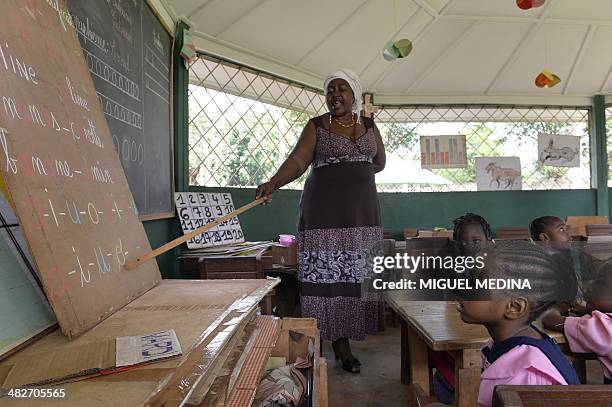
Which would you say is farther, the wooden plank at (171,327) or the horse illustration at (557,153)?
the horse illustration at (557,153)

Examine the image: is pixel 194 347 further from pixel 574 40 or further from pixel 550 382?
pixel 574 40

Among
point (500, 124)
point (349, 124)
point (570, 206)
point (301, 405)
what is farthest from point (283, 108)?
point (570, 206)

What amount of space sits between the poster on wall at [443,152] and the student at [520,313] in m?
3.52

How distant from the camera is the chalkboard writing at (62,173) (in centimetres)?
63

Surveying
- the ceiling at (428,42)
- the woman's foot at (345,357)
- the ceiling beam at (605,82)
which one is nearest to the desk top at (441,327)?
the woman's foot at (345,357)

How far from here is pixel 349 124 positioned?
69.5 inches

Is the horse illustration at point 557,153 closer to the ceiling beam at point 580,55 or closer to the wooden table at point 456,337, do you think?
the ceiling beam at point 580,55

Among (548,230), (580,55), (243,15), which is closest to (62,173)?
(548,230)

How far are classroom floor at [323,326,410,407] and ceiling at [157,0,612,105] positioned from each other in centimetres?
206

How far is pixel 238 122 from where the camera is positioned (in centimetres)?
307

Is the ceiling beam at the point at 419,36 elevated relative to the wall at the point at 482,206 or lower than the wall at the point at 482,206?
elevated

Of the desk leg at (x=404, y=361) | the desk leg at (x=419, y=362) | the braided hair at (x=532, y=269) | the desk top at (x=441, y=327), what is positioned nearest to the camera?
the braided hair at (x=532, y=269)

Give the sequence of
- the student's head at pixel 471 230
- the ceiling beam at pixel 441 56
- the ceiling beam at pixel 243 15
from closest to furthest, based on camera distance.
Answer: the student's head at pixel 471 230 < the ceiling beam at pixel 243 15 < the ceiling beam at pixel 441 56

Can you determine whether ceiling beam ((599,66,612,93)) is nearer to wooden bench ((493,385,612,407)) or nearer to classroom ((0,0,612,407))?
classroom ((0,0,612,407))
